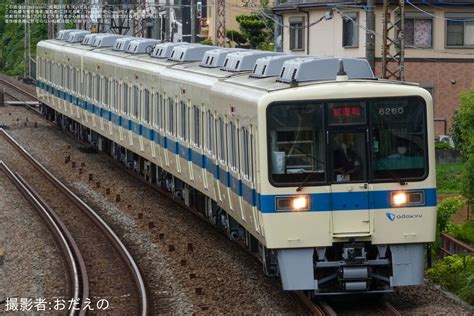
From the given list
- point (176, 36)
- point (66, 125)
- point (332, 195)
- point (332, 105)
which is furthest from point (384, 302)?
point (176, 36)

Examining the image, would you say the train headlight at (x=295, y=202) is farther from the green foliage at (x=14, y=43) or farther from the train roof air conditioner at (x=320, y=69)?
the green foliage at (x=14, y=43)

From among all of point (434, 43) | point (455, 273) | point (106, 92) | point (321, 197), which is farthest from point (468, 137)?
point (434, 43)

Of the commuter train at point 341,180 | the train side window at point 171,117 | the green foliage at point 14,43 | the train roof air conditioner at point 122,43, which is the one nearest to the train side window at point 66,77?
the train roof air conditioner at point 122,43

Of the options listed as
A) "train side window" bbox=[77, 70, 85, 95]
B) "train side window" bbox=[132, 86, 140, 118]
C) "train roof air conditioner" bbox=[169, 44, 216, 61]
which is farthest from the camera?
"train side window" bbox=[77, 70, 85, 95]

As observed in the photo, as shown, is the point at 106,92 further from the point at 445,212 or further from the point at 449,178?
the point at 445,212

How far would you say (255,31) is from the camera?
42.3m

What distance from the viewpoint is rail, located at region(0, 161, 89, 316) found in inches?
469

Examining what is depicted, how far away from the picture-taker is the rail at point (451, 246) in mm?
14750

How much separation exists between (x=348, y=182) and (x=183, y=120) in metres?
6.06

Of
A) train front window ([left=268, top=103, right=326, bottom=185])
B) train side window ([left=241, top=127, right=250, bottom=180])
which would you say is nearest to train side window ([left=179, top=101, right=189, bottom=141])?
train side window ([left=241, top=127, right=250, bottom=180])

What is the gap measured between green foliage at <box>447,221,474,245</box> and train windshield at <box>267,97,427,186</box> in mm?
6039

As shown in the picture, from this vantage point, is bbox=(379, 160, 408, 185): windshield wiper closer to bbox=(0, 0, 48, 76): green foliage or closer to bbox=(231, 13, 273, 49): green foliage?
bbox=(231, 13, 273, 49): green foliage

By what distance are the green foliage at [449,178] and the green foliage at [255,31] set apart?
18.7 m

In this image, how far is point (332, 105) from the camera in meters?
10.5
